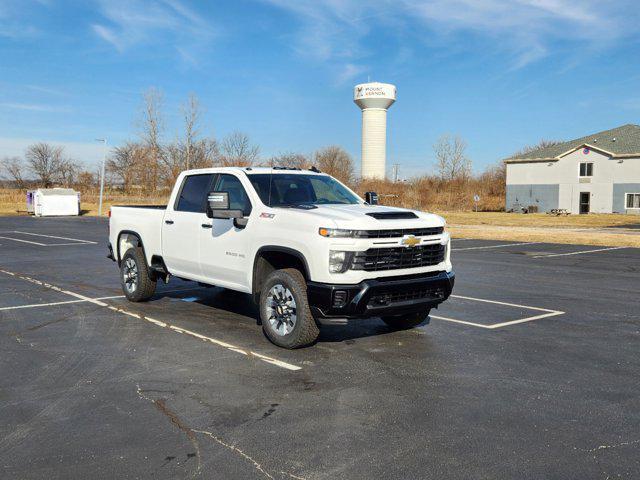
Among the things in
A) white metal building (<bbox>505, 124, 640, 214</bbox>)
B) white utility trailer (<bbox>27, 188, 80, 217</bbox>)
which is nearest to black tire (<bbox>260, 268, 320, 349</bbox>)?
white utility trailer (<bbox>27, 188, 80, 217</bbox>)

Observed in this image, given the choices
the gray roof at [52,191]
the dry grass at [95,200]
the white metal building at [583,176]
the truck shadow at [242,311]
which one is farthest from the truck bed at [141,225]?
the white metal building at [583,176]

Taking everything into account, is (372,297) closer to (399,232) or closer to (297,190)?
(399,232)

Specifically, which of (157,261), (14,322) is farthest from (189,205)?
(14,322)

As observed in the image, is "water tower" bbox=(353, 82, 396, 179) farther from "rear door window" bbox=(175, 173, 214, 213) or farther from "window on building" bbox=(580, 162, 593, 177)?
"rear door window" bbox=(175, 173, 214, 213)

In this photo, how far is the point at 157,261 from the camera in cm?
907

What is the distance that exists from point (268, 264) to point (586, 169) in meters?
58.6

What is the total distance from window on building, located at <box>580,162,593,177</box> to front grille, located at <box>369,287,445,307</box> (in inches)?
2271

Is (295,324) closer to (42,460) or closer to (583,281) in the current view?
(42,460)

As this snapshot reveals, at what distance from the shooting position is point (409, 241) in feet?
21.3

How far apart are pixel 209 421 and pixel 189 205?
436 centimetres

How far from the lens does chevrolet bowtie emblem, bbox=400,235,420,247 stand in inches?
254

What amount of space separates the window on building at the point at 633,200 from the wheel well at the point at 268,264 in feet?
186

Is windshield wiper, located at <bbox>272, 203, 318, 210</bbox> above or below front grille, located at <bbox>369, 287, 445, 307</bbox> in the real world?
above

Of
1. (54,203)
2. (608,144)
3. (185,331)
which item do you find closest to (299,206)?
(185,331)
